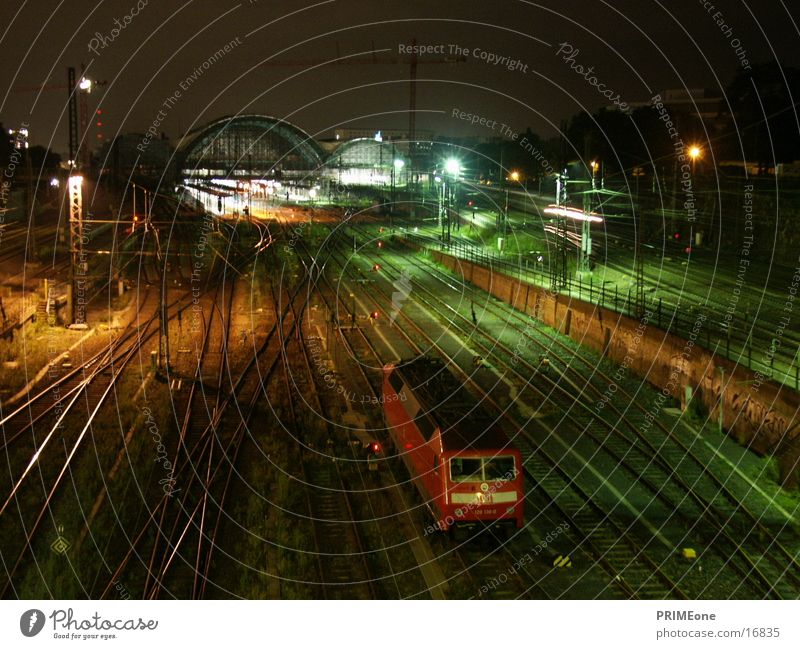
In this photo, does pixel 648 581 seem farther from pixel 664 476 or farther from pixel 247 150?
pixel 247 150

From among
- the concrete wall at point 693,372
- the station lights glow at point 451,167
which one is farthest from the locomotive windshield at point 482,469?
the station lights glow at point 451,167

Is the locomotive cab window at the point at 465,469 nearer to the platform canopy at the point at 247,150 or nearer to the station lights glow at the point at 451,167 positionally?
the station lights glow at the point at 451,167

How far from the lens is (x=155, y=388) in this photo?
37.2 ft

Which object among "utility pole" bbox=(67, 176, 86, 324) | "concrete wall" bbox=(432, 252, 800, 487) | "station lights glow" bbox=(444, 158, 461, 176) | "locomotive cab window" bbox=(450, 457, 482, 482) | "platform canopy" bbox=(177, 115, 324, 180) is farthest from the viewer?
"platform canopy" bbox=(177, 115, 324, 180)

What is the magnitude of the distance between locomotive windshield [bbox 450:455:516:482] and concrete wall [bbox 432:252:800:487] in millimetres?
2838

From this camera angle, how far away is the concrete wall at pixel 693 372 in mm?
8656

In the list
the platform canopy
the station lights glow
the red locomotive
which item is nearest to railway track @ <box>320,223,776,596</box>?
the red locomotive

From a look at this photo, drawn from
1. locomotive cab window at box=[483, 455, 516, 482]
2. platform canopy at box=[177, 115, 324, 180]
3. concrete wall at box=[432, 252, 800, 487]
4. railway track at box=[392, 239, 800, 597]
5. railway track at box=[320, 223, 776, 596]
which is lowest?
railway track at box=[392, 239, 800, 597]

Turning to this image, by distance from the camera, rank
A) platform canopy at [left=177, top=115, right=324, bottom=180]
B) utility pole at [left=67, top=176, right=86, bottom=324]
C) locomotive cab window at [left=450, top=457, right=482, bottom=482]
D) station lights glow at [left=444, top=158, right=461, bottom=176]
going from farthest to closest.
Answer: platform canopy at [left=177, top=115, right=324, bottom=180] < station lights glow at [left=444, top=158, right=461, bottom=176] < utility pole at [left=67, top=176, right=86, bottom=324] < locomotive cab window at [left=450, top=457, right=482, bottom=482]

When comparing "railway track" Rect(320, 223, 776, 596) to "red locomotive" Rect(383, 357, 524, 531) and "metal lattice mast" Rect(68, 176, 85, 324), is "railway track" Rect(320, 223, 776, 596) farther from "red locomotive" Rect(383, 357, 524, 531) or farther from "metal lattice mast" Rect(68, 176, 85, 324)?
"metal lattice mast" Rect(68, 176, 85, 324)

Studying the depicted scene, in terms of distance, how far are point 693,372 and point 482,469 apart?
15.9 feet

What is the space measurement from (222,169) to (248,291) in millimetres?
29326

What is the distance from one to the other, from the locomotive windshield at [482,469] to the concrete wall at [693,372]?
2.84 metres

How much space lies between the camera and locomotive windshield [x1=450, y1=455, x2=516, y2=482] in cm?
672
